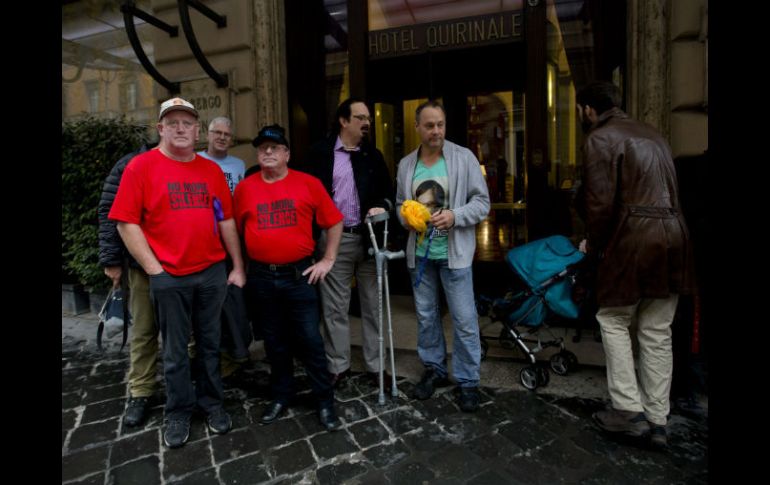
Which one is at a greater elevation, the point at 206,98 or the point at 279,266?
the point at 206,98

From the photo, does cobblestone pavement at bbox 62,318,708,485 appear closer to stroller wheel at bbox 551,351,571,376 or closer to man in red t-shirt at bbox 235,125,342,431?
man in red t-shirt at bbox 235,125,342,431

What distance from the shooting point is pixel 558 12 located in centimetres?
473

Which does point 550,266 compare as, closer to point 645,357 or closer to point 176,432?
point 645,357

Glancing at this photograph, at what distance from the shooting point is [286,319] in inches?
130

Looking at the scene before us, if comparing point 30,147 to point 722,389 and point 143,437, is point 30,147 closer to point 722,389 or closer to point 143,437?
point 722,389

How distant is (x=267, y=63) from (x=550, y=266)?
3.55m

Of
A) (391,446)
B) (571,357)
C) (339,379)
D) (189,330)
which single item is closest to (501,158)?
(571,357)

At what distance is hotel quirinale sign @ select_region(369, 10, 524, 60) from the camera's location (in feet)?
15.9

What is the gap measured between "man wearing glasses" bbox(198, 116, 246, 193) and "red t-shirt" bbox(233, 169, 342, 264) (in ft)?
2.65

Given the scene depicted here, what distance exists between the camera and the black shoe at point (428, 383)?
3.44 metres

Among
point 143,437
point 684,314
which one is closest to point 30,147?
point 143,437

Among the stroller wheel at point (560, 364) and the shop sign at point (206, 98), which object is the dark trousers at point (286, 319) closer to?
the stroller wheel at point (560, 364)

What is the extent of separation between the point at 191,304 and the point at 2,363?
7.35 feet

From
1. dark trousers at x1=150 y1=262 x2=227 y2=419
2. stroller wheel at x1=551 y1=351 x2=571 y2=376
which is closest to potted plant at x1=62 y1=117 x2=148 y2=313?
dark trousers at x1=150 y1=262 x2=227 y2=419
